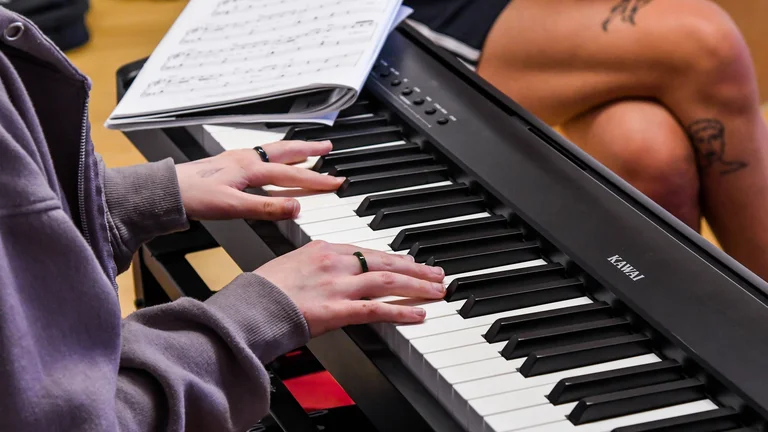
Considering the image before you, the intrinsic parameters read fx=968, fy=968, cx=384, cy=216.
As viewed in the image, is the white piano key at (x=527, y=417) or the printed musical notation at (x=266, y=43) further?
the printed musical notation at (x=266, y=43)

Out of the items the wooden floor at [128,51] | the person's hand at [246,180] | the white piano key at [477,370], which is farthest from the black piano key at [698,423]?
the wooden floor at [128,51]

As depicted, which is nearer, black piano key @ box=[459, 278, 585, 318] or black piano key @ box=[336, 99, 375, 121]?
black piano key @ box=[459, 278, 585, 318]

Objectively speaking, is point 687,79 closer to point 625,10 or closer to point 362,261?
point 625,10

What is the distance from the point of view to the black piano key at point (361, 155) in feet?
3.47

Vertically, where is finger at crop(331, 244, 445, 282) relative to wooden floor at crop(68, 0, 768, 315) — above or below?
above

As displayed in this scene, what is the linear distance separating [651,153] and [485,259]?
57 centimetres

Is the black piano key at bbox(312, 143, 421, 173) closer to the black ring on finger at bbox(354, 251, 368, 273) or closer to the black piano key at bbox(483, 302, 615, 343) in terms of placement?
the black ring on finger at bbox(354, 251, 368, 273)

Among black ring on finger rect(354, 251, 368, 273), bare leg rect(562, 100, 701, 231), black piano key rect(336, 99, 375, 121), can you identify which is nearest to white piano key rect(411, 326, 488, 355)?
black ring on finger rect(354, 251, 368, 273)

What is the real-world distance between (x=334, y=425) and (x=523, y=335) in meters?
0.40

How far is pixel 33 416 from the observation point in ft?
2.10

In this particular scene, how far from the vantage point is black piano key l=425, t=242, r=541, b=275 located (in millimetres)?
873

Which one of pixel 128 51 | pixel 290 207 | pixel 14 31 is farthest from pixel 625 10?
pixel 128 51

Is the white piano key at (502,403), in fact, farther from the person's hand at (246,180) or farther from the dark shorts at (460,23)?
the dark shorts at (460,23)

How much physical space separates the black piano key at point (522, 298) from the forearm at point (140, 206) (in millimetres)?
384
